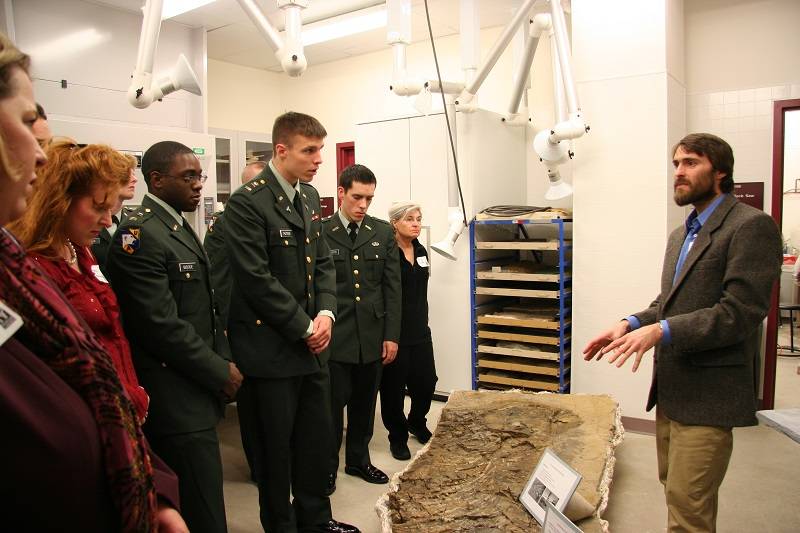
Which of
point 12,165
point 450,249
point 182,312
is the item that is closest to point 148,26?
point 182,312

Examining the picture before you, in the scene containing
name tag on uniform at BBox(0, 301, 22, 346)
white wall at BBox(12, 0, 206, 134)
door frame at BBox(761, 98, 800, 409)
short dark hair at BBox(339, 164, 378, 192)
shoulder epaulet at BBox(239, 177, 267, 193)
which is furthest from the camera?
white wall at BBox(12, 0, 206, 134)

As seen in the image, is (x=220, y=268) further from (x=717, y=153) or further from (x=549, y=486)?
(x=717, y=153)

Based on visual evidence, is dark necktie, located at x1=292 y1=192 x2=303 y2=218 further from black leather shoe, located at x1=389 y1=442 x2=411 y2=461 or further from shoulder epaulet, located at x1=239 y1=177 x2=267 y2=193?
black leather shoe, located at x1=389 y1=442 x2=411 y2=461

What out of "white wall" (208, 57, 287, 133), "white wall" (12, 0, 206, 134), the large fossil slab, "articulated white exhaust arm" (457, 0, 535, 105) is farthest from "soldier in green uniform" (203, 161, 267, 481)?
"white wall" (208, 57, 287, 133)

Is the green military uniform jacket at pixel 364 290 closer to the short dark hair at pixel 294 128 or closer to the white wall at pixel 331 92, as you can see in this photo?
the short dark hair at pixel 294 128

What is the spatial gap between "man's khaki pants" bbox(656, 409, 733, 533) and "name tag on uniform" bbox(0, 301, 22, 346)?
77.5 inches

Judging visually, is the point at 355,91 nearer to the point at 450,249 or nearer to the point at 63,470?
the point at 450,249

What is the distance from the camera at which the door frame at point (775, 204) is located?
3.86 m

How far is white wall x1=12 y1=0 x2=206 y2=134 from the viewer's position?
4316 mm

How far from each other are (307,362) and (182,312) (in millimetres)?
533

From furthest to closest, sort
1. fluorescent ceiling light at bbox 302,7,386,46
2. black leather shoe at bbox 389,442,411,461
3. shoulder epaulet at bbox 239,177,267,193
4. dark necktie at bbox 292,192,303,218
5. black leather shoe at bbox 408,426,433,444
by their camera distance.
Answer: fluorescent ceiling light at bbox 302,7,386,46, black leather shoe at bbox 408,426,433,444, black leather shoe at bbox 389,442,411,461, dark necktie at bbox 292,192,303,218, shoulder epaulet at bbox 239,177,267,193

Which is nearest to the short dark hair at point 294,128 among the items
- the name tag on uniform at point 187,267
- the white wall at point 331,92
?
the name tag on uniform at point 187,267

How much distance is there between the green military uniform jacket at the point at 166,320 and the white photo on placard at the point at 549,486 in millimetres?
1235

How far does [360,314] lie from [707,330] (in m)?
1.73
